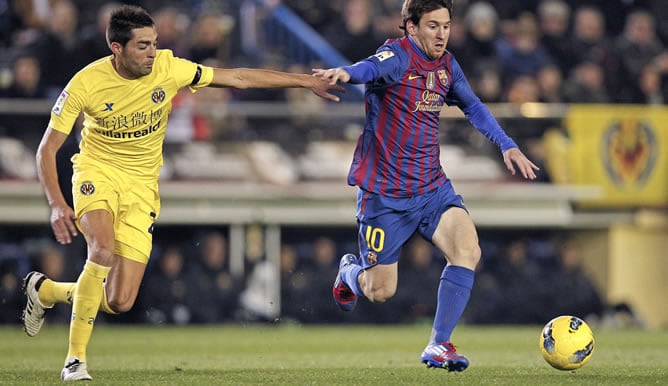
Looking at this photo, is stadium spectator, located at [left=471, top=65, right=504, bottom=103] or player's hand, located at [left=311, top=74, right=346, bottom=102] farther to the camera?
stadium spectator, located at [left=471, top=65, right=504, bottom=103]

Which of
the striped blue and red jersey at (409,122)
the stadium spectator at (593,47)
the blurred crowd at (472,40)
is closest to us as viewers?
the striped blue and red jersey at (409,122)

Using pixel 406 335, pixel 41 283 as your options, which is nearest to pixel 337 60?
pixel 406 335

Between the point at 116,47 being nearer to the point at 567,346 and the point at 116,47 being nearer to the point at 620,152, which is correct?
the point at 567,346

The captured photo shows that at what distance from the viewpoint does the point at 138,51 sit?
7836mm

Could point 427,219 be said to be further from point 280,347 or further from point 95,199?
point 280,347

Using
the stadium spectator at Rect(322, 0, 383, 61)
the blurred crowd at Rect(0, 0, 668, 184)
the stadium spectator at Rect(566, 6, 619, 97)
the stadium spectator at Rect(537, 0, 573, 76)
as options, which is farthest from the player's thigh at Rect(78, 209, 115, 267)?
the stadium spectator at Rect(537, 0, 573, 76)

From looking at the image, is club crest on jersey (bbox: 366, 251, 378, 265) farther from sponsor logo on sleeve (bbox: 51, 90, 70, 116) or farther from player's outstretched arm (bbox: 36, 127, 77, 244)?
sponsor logo on sleeve (bbox: 51, 90, 70, 116)

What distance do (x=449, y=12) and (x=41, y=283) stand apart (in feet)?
11.3

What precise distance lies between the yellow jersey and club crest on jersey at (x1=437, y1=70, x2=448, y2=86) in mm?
1515

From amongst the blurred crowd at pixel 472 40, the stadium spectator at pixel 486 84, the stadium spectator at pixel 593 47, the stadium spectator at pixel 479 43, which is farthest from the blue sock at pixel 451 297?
the stadium spectator at pixel 593 47

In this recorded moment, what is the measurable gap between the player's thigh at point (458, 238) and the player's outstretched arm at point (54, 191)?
2.36 meters

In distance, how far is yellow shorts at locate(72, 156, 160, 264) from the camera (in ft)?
26.3

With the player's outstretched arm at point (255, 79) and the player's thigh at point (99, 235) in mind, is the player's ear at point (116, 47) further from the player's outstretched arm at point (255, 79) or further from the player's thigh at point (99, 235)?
the player's thigh at point (99, 235)

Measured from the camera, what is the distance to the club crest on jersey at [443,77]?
8281mm
